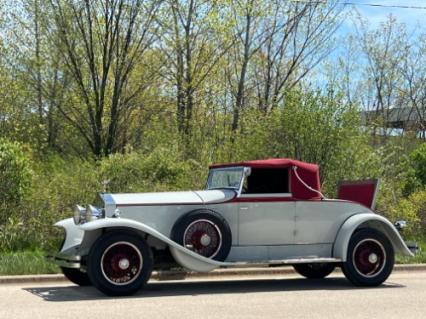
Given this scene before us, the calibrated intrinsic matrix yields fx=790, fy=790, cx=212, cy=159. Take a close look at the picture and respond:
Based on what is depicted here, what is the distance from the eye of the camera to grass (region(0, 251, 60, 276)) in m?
12.8

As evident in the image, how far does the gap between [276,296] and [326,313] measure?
5.35ft

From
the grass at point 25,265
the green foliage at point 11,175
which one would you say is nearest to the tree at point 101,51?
the green foliage at point 11,175

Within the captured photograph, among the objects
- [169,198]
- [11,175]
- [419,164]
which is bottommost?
[169,198]

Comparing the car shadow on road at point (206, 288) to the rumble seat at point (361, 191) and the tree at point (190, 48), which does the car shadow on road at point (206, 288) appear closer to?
the rumble seat at point (361, 191)

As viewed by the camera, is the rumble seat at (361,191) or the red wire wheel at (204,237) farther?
the rumble seat at (361,191)

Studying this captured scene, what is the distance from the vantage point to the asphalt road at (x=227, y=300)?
9.16m

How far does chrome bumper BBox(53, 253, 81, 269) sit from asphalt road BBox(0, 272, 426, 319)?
0.42 meters

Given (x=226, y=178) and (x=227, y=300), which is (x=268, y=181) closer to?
(x=226, y=178)

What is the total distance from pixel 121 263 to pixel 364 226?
3.75 meters

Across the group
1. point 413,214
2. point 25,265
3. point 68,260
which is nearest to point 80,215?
point 68,260

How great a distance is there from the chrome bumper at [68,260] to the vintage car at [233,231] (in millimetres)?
15

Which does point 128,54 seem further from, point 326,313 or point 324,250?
point 326,313

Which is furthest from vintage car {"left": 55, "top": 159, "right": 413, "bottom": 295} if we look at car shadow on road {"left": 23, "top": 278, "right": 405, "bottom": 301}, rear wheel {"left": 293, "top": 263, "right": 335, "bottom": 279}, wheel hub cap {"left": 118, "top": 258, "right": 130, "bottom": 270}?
rear wheel {"left": 293, "top": 263, "right": 335, "bottom": 279}

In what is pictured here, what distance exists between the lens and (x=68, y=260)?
10820mm
